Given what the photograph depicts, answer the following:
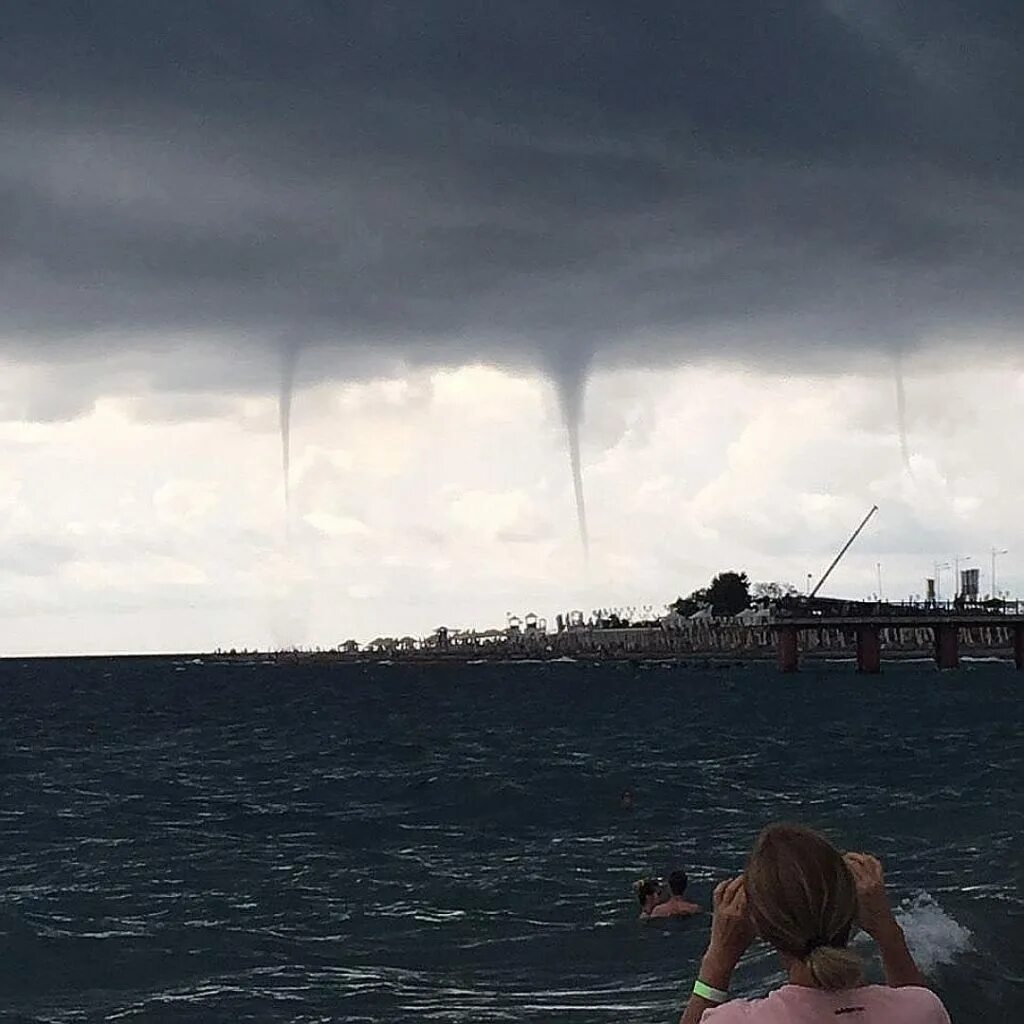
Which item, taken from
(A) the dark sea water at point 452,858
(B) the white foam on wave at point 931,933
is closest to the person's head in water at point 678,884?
(A) the dark sea water at point 452,858

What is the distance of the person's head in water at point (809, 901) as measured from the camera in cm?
454

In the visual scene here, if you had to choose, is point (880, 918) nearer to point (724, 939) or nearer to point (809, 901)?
point (724, 939)

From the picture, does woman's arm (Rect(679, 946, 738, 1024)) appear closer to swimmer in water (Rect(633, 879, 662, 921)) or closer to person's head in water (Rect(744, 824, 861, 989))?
person's head in water (Rect(744, 824, 861, 989))

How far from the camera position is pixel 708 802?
43.5 m

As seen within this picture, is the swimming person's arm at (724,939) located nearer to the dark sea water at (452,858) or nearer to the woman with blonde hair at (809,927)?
the woman with blonde hair at (809,927)

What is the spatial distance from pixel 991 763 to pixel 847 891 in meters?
52.1

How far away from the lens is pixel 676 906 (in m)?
22.9

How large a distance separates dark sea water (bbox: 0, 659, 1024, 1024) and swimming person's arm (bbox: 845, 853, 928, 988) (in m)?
12.1

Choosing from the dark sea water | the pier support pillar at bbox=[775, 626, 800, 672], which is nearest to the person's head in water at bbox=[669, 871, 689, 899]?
the dark sea water

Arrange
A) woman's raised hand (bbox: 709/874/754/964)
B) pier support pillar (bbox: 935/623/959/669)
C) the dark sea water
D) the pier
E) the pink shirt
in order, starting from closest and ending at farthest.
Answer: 1. the pink shirt
2. woman's raised hand (bbox: 709/874/754/964)
3. the dark sea water
4. the pier
5. pier support pillar (bbox: 935/623/959/669)

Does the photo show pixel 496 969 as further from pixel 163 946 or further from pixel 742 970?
pixel 163 946

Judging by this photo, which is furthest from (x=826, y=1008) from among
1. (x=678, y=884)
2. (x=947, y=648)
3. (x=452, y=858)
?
(x=947, y=648)

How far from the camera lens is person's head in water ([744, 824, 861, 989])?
4535 mm

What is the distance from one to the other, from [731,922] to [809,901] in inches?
19.8
